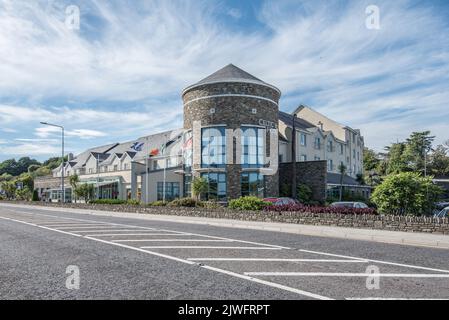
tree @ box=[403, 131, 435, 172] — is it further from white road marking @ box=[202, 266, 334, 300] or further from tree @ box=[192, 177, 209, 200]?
white road marking @ box=[202, 266, 334, 300]

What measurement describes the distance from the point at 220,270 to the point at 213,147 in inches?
1119

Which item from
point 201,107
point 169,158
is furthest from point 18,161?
point 201,107

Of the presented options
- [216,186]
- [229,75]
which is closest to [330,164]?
[216,186]

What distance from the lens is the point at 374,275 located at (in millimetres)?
7086

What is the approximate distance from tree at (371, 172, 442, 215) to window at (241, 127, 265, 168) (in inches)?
764

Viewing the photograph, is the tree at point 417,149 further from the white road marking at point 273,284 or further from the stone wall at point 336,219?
the white road marking at point 273,284

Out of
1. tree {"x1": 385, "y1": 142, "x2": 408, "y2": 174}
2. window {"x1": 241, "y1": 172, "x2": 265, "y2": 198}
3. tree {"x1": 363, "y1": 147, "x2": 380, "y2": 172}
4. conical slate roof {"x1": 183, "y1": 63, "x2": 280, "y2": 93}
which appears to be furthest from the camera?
tree {"x1": 363, "y1": 147, "x2": 380, "y2": 172}

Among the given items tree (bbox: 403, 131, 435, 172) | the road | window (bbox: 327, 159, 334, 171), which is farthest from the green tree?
the road

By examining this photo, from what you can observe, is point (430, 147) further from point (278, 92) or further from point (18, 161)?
point (18, 161)

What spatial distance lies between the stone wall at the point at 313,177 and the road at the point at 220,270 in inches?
1014

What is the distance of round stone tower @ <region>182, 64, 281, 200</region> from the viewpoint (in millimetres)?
34719

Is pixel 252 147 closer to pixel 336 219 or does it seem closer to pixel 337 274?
pixel 336 219
